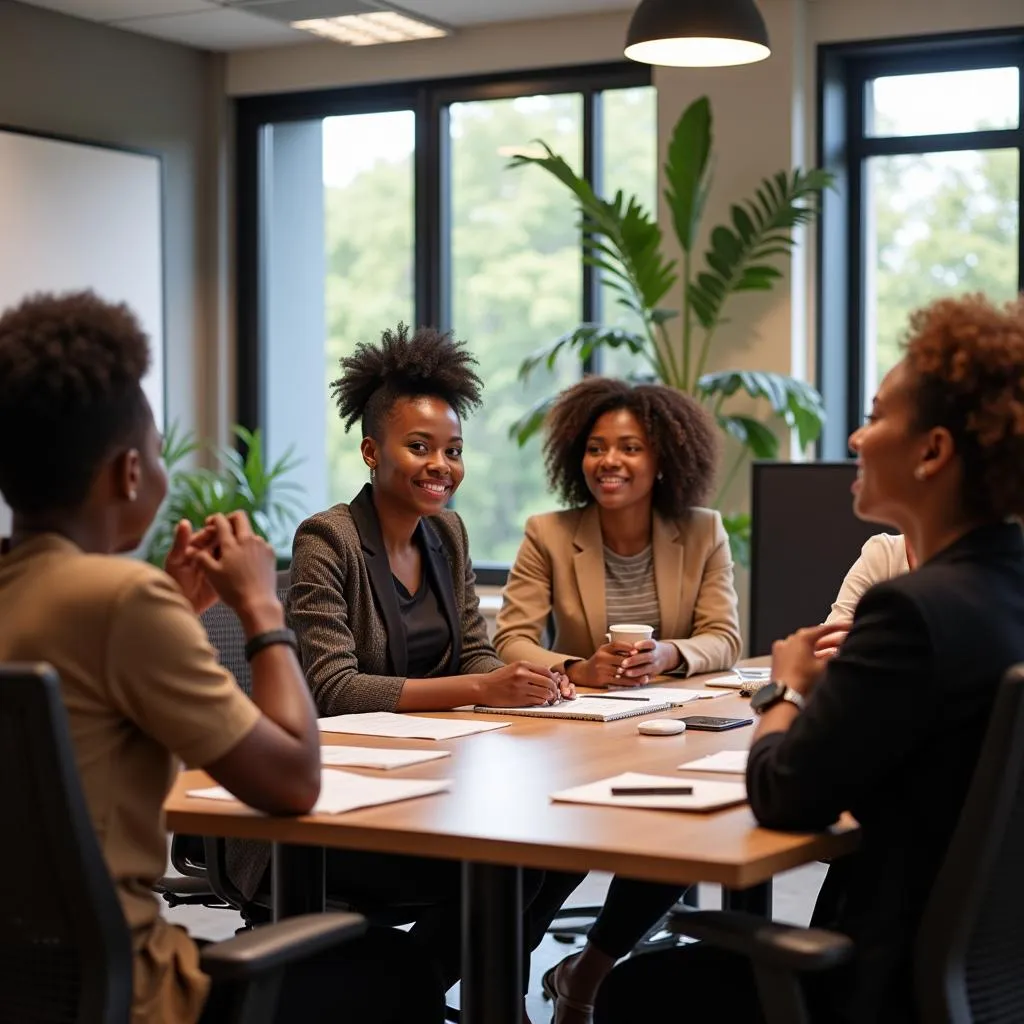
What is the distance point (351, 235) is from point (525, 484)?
1339 millimetres

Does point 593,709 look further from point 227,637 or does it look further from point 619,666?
point 227,637

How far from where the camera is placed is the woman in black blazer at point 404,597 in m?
→ 2.73

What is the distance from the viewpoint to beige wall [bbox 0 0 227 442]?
6.09 meters

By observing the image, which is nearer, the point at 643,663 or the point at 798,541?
the point at 643,663

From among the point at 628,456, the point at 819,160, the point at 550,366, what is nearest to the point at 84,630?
the point at 628,456

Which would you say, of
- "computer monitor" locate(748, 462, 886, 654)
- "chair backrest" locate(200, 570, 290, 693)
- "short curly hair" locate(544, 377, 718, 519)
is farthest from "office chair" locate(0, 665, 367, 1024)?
"computer monitor" locate(748, 462, 886, 654)

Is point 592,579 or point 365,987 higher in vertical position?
point 592,579

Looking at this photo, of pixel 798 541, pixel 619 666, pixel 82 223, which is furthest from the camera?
pixel 82 223

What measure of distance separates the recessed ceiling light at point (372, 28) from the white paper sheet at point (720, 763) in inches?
172

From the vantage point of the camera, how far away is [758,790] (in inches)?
71.6

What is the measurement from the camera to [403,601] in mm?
3070

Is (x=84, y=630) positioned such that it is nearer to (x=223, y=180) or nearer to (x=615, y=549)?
(x=615, y=549)

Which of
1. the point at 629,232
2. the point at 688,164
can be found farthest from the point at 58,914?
the point at 688,164

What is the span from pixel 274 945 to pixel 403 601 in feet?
4.88
